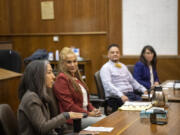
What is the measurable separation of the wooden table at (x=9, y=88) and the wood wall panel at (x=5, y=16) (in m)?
4.58

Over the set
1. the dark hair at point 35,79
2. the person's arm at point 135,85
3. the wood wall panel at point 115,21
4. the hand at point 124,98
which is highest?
the wood wall panel at point 115,21

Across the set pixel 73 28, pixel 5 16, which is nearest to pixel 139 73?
pixel 73 28

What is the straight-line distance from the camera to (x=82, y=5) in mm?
7438

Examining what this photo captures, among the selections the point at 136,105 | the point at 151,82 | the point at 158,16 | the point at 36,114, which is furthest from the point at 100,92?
the point at 158,16

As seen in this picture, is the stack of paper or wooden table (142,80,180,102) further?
wooden table (142,80,180,102)

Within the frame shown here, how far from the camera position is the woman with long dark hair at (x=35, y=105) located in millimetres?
2406

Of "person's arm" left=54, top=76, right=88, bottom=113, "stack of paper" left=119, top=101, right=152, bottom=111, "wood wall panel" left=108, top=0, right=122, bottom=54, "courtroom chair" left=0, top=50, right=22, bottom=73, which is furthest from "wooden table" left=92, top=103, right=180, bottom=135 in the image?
"wood wall panel" left=108, top=0, right=122, bottom=54

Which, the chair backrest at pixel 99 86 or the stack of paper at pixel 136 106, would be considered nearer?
the stack of paper at pixel 136 106

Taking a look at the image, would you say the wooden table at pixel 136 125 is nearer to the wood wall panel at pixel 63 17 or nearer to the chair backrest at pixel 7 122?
the chair backrest at pixel 7 122

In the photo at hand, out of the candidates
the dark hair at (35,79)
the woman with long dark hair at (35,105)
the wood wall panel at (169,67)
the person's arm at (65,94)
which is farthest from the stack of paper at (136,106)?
the wood wall panel at (169,67)

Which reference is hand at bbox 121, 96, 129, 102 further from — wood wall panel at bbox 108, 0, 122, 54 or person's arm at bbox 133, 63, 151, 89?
wood wall panel at bbox 108, 0, 122, 54

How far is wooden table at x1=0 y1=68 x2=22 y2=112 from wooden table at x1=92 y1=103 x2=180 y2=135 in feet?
5.09

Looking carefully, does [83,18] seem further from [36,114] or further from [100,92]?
[36,114]

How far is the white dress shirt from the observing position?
4242 mm
